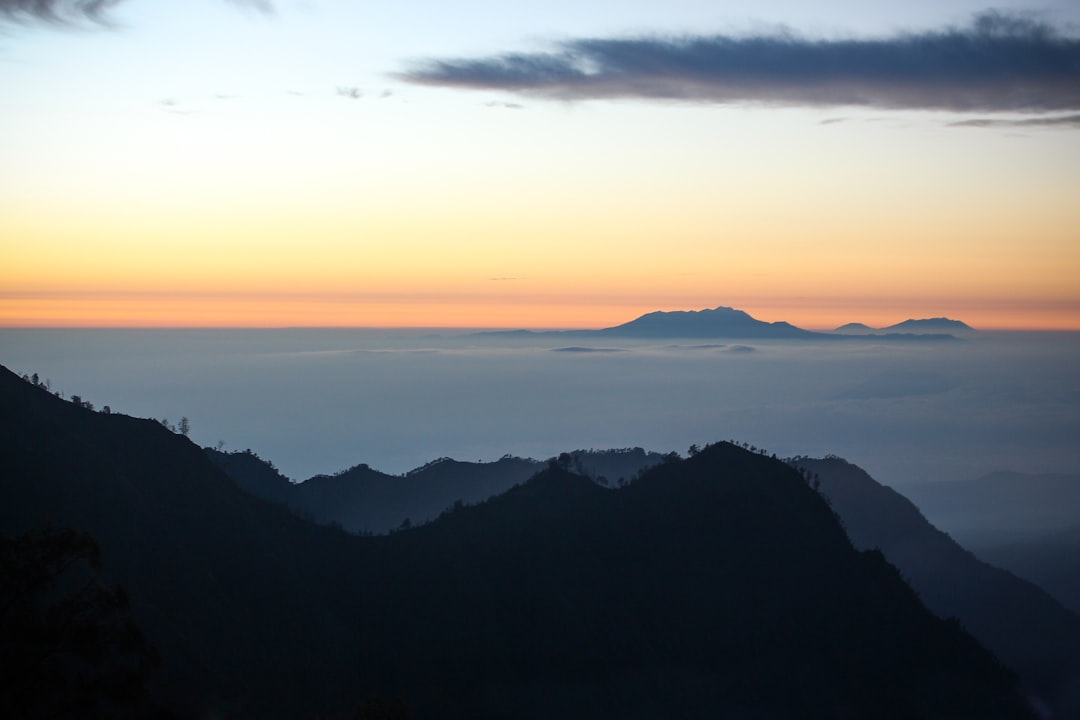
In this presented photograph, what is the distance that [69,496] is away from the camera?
44.0 m

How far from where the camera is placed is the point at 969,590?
92750 millimetres

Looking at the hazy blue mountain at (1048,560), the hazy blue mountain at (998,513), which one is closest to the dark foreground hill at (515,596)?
the hazy blue mountain at (1048,560)

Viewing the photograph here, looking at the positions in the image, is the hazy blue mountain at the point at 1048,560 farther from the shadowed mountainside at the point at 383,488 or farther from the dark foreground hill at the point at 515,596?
the dark foreground hill at the point at 515,596

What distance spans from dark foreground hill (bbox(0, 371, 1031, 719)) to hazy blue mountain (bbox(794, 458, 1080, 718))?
88.3 ft

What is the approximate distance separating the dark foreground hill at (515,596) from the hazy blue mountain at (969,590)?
2691 cm

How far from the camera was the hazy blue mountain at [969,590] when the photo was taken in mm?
80438

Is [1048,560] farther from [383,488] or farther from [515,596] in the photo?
[515,596]

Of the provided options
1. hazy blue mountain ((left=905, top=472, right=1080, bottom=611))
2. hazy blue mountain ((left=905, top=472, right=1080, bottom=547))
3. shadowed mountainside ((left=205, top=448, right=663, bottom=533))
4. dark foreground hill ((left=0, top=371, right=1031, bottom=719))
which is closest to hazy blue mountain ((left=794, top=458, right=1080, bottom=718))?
hazy blue mountain ((left=905, top=472, right=1080, bottom=611))

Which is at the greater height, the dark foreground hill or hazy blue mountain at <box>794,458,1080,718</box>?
the dark foreground hill

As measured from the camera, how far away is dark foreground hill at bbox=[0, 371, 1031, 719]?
44312 mm

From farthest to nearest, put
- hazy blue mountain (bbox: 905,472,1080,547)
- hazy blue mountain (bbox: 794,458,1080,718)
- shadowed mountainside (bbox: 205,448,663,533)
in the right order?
hazy blue mountain (bbox: 905,472,1080,547) < shadowed mountainside (bbox: 205,448,663,533) < hazy blue mountain (bbox: 794,458,1080,718)

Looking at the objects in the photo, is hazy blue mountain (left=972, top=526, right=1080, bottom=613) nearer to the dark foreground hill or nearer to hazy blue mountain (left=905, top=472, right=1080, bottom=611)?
hazy blue mountain (left=905, top=472, right=1080, bottom=611)

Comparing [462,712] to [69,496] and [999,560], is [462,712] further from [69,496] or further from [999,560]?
[999,560]

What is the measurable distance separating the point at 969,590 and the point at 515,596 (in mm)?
60448
